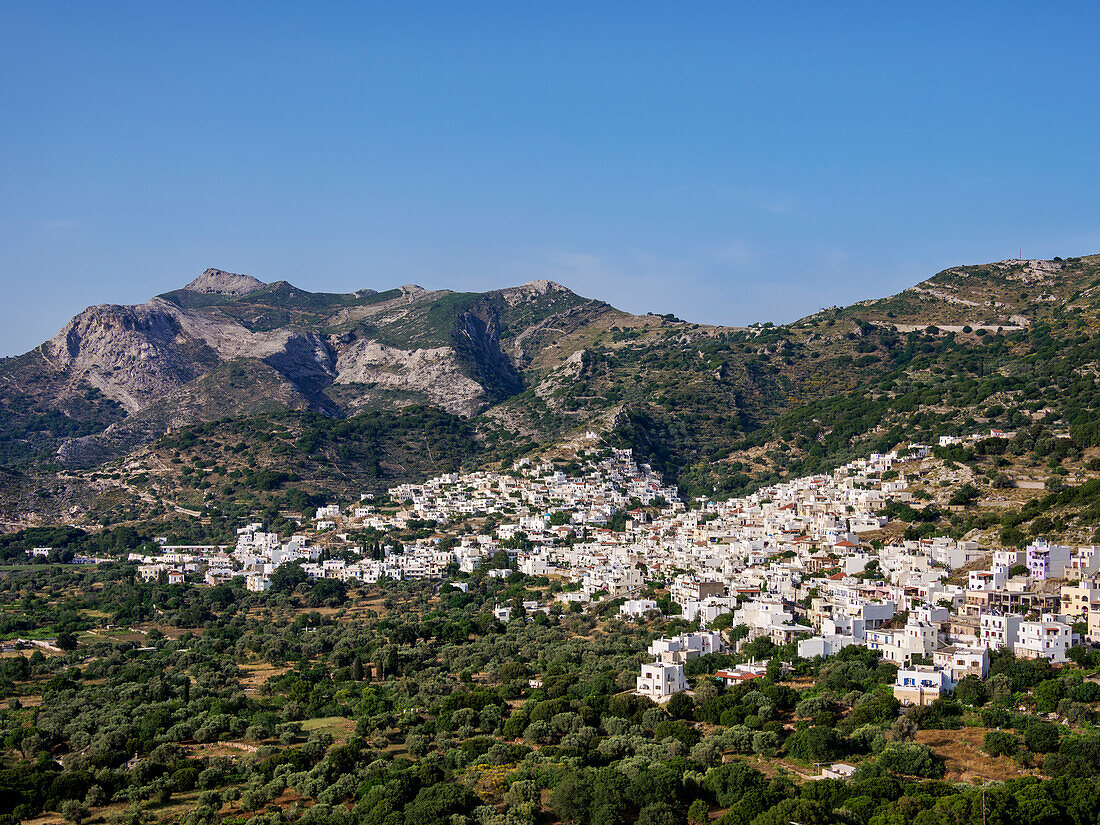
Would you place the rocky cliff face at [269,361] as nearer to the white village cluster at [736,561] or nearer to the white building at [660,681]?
the white village cluster at [736,561]

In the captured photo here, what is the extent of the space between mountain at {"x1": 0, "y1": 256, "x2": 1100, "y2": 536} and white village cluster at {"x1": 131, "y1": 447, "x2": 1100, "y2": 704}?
306 inches

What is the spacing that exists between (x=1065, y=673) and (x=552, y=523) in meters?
48.1

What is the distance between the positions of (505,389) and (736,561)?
8599 cm

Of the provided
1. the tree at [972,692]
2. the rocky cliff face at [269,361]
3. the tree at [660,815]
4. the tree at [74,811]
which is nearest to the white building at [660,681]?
the tree at [972,692]

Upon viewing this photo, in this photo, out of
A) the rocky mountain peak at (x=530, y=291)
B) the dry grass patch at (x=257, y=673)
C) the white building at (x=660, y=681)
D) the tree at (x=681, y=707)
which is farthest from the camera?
the rocky mountain peak at (x=530, y=291)

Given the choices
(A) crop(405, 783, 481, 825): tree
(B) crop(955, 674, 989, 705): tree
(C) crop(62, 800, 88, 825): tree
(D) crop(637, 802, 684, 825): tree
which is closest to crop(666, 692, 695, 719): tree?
(D) crop(637, 802, 684, 825): tree

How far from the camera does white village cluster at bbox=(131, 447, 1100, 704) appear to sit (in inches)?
1448

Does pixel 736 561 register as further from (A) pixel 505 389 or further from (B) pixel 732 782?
(A) pixel 505 389

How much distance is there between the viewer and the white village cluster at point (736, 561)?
36781 mm

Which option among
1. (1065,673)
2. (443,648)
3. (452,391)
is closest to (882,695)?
(1065,673)

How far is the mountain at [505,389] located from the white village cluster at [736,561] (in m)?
7.78

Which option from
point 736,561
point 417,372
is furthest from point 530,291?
point 736,561

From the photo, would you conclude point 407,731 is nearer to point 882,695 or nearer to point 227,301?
point 882,695

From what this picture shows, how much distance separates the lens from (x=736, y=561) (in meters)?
54.4
